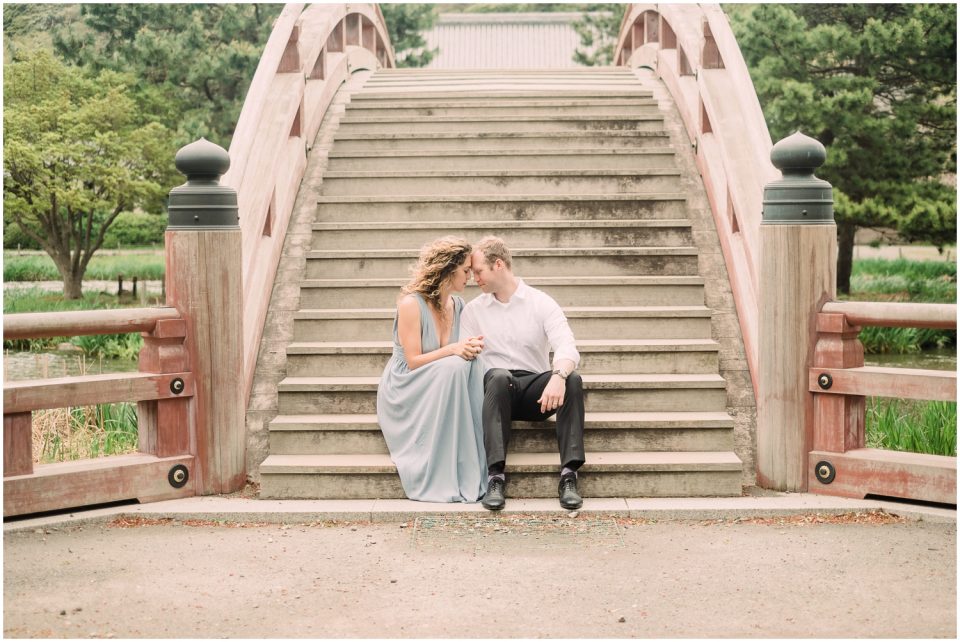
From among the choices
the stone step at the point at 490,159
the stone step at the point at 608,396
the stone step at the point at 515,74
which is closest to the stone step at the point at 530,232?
the stone step at the point at 490,159

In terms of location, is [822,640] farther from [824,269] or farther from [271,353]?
[271,353]

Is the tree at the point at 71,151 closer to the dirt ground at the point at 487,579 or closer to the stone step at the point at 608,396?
the stone step at the point at 608,396

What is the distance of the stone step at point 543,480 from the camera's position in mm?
4973

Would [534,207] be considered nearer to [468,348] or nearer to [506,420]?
[468,348]

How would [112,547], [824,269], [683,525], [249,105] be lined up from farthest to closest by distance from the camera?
[249,105] → [824,269] → [683,525] → [112,547]

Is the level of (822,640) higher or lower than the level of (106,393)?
lower

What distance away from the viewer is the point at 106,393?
4754 millimetres

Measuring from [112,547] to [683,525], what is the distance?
7.92ft

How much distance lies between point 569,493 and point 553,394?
451 millimetres

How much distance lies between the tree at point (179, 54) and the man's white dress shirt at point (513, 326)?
13631 mm

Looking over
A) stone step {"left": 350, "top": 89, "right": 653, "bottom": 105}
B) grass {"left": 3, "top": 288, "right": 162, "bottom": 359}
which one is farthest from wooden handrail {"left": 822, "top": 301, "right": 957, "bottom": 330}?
grass {"left": 3, "top": 288, "right": 162, "bottom": 359}

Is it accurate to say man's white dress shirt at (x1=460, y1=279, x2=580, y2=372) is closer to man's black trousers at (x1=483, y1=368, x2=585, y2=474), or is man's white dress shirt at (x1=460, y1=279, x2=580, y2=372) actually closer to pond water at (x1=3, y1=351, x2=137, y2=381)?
man's black trousers at (x1=483, y1=368, x2=585, y2=474)

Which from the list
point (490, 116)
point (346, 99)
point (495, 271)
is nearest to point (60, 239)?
point (346, 99)

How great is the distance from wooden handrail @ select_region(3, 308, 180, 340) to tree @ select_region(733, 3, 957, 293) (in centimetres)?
1162
